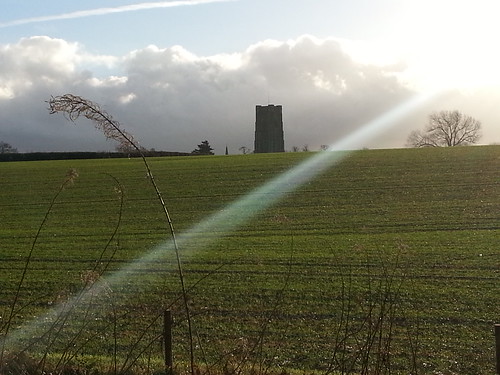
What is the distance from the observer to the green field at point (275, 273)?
16.5 feet

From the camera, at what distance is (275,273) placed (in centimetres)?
1427

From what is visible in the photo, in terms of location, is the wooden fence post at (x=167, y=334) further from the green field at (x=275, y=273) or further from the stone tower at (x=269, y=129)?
the stone tower at (x=269, y=129)

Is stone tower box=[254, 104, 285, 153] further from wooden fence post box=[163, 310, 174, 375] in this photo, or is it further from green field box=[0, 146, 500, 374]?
wooden fence post box=[163, 310, 174, 375]

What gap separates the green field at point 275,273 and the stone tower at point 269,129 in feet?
238

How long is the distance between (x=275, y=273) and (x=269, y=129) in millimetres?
101163

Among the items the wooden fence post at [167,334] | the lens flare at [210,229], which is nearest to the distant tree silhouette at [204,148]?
the lens flare at [210,229]

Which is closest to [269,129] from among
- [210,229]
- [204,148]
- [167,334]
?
[204,148]

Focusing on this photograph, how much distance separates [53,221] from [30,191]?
1350cm

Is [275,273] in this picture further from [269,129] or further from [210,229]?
[269,129]

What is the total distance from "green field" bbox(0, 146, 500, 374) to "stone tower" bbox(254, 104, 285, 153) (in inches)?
2860

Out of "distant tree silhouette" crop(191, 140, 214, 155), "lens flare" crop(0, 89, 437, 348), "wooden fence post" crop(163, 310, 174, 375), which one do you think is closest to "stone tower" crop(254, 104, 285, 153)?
"distant tree silhouette" crop(191, 140, 214, 155)

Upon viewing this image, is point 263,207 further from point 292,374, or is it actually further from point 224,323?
point 292,374

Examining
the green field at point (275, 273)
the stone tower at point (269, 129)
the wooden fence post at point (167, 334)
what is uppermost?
the stone tower at point (269, 129)

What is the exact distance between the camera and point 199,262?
16.0m
